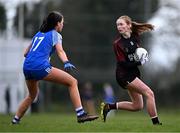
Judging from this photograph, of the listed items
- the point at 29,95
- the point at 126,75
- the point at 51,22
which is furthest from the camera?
the point at 29,95

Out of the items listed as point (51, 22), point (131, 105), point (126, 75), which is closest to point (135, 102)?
point (131, 105)

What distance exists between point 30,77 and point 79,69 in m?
39.1

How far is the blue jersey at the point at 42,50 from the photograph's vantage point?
1360cm

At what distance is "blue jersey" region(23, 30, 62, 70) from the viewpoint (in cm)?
1360

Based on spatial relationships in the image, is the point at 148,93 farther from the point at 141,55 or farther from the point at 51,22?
the point at 51,22

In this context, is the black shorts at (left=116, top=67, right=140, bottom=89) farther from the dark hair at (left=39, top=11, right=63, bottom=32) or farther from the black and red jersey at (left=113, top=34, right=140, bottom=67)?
the dark hair at (left=39, top=11, right=63, bottom=32)

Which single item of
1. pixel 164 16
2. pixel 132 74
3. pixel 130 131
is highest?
pixel 164 16

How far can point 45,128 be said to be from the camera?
13367 mm

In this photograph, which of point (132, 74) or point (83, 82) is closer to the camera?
point (132, 74)

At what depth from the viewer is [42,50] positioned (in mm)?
13633

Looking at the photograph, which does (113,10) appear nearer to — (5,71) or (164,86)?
(164,86)

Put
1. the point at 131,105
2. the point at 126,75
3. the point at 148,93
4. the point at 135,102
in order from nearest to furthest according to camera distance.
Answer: the point at 148,93
the point at 126,75
the point at 135,102
the point at 131,105

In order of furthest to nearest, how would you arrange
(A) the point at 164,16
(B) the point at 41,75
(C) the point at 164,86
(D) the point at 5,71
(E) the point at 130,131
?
(A) the point at 164,16 → (C) the point at 164,86 → (D) the point at 5,71 → (B) the point at 41,75 → (E) the point at 130,131

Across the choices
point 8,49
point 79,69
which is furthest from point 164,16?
point 8,49
